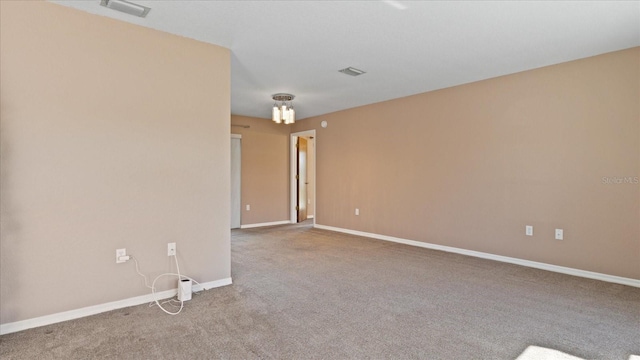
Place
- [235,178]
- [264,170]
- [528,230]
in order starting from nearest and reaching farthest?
[528,230], [235,178], [264,170]

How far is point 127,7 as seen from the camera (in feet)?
8.13

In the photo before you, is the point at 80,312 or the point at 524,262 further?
the point at 524,262

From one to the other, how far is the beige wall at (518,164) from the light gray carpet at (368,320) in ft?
1.71

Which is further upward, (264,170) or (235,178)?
(264,170)

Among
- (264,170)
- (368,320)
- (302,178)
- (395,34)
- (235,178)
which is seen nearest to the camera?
(368,320)

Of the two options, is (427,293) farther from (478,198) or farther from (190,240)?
(190,240)

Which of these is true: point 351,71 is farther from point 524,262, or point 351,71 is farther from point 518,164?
point 524,262

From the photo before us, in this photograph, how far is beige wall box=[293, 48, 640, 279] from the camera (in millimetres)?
3363

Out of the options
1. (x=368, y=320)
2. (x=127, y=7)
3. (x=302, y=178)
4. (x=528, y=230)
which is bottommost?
(x=368, y=320)

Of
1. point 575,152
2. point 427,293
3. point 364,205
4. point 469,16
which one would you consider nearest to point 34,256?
point 427,293

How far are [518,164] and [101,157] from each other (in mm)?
4416

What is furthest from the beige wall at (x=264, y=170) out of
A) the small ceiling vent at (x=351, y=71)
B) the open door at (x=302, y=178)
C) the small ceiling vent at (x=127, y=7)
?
the small ceiling vent at (x=127, y=7)

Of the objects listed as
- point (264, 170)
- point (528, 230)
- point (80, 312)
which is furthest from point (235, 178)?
point (528, 230)

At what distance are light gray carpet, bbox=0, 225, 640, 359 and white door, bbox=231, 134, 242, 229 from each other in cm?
303
